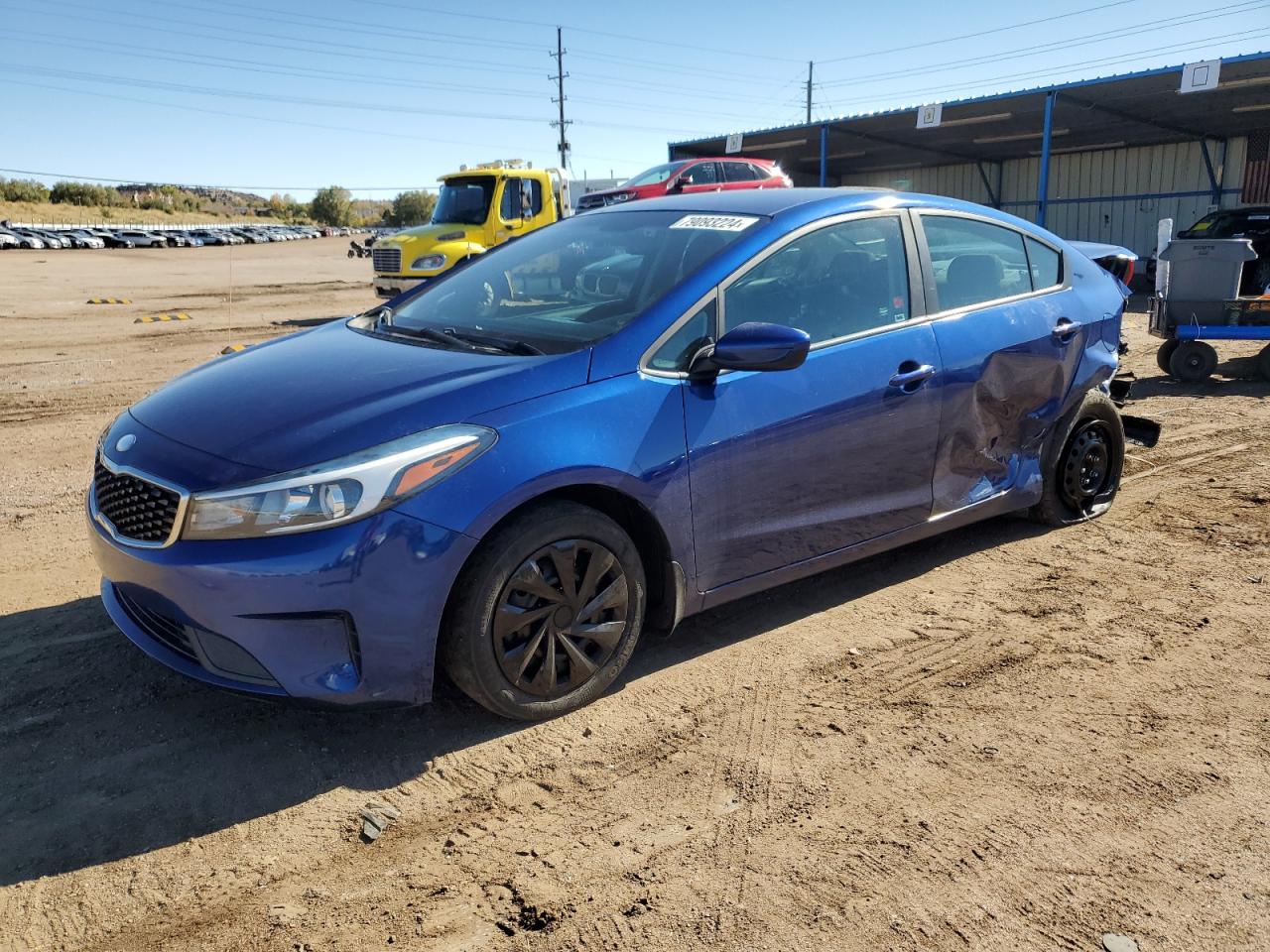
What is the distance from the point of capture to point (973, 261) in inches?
176

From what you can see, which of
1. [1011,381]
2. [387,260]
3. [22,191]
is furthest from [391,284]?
[22,191]

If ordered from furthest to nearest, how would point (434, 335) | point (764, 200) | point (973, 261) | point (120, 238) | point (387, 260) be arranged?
point (120, 238), point (387, 260), point (973, 261), point (764, 200), point (434, 335)

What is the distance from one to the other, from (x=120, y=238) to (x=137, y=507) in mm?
53901

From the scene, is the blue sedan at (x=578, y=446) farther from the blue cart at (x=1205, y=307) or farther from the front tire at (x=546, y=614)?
the blue cart at (x=1205, y=307)

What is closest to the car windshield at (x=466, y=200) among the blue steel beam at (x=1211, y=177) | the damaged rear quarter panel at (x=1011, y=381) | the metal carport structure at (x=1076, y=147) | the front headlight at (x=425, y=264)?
the front headlight at (x=425, y=264)

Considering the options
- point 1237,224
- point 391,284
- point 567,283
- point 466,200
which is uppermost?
point 466,200

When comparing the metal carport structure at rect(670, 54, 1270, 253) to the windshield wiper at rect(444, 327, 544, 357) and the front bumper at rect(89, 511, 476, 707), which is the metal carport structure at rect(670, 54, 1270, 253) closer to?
the windshield wiper at rect(444, 327, 544, 357)

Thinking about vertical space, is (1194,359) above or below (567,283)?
below

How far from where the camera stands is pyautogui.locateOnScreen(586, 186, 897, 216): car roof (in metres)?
4.04

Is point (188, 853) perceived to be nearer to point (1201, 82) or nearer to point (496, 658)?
point (496, 658)

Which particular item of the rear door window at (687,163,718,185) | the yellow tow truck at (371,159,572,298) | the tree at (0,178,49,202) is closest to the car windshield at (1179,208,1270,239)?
the rear door window at (687,163,718,185)

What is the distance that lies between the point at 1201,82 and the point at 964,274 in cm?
1828

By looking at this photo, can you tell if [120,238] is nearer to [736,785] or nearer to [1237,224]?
[1237,224]

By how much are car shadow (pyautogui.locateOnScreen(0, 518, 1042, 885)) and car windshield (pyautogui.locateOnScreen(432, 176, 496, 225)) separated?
13.8 meters
